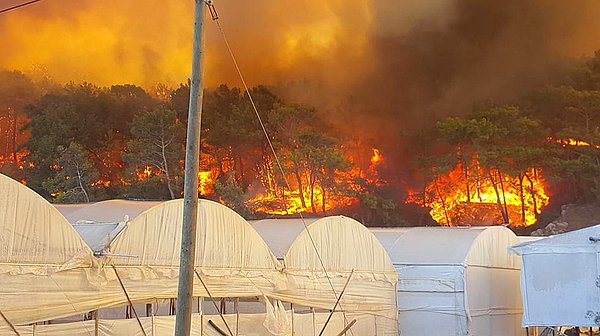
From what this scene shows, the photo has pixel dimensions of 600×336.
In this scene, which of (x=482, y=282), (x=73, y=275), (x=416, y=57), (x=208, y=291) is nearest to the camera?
(x=73, y=275)

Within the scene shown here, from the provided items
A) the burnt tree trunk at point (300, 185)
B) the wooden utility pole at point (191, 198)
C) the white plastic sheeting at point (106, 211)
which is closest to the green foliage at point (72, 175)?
the burnt tree trunk at point (300, 185)

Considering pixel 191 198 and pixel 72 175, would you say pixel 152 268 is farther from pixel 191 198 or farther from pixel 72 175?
pixel 72 175

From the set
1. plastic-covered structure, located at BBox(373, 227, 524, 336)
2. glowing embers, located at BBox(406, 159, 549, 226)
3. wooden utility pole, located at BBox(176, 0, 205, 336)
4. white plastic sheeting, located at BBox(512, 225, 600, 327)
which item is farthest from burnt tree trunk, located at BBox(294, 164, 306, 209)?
wooden utility pole, located at BBox(176, 0, 205, 336)

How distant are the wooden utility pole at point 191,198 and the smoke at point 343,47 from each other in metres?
43.8

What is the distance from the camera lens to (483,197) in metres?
47.2

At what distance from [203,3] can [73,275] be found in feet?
13.0

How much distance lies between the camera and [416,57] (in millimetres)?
55188

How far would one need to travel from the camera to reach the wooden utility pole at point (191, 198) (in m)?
8.07

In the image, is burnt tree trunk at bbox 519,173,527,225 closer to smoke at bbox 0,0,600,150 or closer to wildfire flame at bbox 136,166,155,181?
smoke at bbox 0,0,600,150

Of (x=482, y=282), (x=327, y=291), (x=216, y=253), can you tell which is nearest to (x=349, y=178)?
(x=482, y=282)

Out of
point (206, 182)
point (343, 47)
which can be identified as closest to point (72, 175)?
point (206, 182)

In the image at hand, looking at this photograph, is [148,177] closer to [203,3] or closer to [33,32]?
[33,32]

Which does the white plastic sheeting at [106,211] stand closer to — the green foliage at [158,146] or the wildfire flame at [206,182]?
the green foliage at [158,146]

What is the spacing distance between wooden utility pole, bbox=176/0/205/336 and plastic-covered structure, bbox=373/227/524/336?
1245 centimetres
